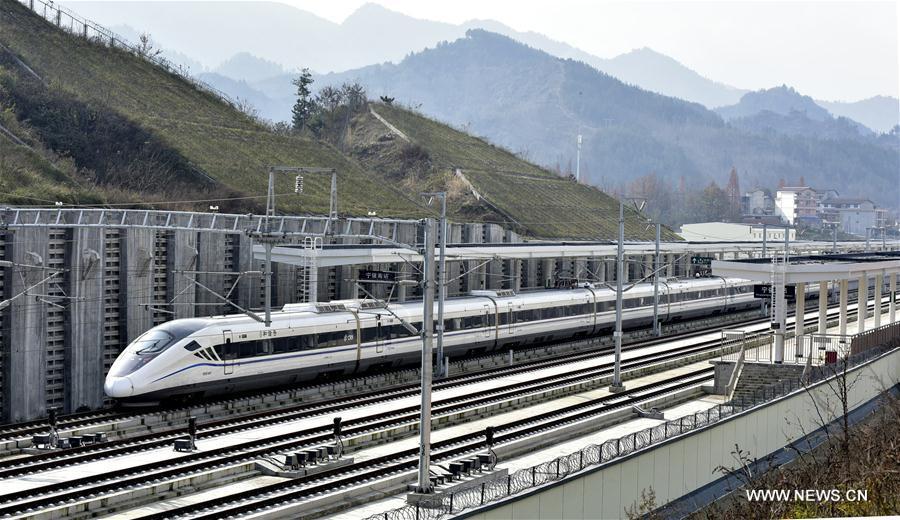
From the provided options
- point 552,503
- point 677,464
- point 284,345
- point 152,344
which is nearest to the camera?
point 552,503

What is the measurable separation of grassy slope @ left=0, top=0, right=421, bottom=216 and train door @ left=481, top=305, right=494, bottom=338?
2311 cm

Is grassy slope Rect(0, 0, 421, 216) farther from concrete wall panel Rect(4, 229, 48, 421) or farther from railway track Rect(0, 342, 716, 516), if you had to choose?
Answer: concrete wall panel Rect(4, 229, 48, 421)

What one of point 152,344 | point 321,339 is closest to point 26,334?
point 152,344

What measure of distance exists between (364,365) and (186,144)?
3954cm

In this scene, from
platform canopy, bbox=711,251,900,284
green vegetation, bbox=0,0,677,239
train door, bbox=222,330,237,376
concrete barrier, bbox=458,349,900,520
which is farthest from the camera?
green vegetation, bbox=0,0,677,239

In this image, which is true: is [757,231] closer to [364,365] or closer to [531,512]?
[364,365]

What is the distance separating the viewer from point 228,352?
3875cm

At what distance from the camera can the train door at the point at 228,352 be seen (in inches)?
1518

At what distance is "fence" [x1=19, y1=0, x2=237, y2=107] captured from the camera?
292ft

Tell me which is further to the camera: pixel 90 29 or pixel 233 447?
pixel 90 29

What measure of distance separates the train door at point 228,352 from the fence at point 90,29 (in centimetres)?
5608

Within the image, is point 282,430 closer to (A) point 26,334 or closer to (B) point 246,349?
(B) point 246,349

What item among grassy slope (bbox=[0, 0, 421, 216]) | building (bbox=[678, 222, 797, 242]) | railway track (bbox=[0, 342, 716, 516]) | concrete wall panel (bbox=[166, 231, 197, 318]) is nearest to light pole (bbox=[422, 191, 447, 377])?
railway track (bbox=[0, 342, 716, 516])

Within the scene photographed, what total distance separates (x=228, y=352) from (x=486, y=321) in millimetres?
17823
